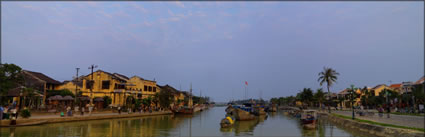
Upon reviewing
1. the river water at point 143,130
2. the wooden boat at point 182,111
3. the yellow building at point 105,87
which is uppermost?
the yellow building at point 105,87

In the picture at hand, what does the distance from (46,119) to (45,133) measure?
7.89m

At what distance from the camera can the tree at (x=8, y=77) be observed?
36094 mm

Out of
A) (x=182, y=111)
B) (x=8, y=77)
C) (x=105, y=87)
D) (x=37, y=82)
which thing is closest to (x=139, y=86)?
(x=105, y=87)

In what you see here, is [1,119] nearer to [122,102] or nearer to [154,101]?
[122,102]

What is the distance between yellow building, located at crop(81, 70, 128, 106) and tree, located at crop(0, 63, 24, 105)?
18.7 m

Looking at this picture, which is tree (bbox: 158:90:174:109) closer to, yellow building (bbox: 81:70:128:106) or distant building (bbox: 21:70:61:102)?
yellow building (bbox: 81:70:128:106)

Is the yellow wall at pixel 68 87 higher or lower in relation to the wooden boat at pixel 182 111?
higher

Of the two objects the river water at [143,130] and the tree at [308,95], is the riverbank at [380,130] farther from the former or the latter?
the tree at [308,95]

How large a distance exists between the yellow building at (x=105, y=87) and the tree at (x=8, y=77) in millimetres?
18651

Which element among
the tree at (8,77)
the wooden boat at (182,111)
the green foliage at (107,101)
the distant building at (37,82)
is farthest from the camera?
the wooden boat at (182,111)

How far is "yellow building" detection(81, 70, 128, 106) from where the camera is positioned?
5984 cm

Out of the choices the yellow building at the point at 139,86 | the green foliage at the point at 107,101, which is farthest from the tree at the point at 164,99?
the green foliage at the point at 107,101

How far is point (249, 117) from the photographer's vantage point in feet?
173

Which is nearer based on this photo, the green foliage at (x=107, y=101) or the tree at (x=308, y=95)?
the green foliage at (x=107, y=101)
